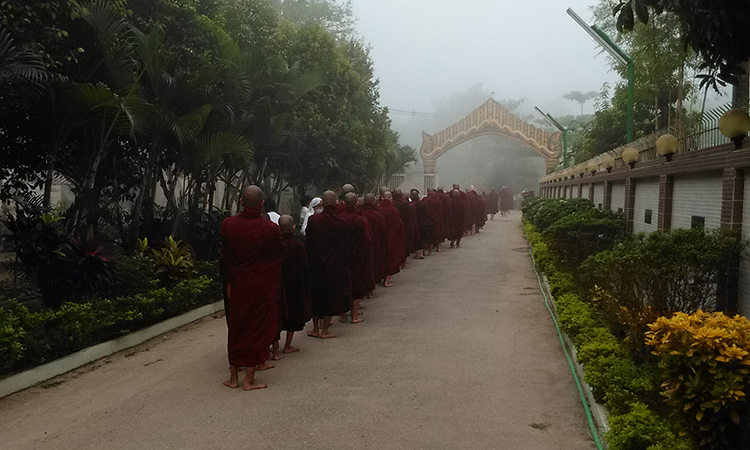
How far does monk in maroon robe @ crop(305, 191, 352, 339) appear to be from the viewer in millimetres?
7555

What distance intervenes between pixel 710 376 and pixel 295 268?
4.22 m

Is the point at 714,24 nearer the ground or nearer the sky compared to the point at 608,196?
nearer the sky

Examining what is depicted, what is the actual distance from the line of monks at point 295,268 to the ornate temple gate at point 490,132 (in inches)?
1055

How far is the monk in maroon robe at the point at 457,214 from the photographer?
18.2 m

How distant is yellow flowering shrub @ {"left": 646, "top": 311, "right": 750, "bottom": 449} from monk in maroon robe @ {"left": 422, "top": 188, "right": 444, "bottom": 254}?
12.1 m

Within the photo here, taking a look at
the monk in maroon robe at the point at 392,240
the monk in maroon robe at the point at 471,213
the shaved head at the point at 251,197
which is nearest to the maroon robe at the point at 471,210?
the monk in maroon robe at the point at 471,213

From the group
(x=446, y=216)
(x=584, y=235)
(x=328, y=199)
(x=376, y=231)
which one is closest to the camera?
(x=328, y=199)

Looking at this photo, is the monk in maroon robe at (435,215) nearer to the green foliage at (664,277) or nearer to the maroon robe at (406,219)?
the maroon robe at (406,219)

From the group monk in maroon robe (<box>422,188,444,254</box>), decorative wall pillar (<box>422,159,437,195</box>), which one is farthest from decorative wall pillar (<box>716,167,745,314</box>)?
decorative wall pillar (<box>422,159,437,195</box>)

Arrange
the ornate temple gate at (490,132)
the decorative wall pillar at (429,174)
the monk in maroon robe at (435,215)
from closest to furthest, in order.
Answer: the monk in maroon robe at (435,215), the decorative wall pillar at (429,174), the ornate temple gate at (490,132)

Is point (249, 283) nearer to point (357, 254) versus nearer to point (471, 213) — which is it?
point (357, 254)

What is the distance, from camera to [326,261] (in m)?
7.59

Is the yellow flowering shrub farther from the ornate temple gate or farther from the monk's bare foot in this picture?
the ornate temple gate

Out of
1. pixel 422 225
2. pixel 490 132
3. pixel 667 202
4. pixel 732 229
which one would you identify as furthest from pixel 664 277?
pixel 490 132
